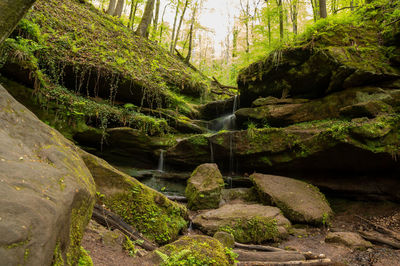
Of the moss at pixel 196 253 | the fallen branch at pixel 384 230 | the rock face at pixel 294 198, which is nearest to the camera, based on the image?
the moss at pixel 196 253

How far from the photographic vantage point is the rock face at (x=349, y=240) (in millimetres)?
5543

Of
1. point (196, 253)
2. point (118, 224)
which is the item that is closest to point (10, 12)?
point (118, 224)

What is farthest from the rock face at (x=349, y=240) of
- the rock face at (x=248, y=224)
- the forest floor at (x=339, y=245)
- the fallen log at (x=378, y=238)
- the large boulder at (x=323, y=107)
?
the large boulder at (x=323, y=107)

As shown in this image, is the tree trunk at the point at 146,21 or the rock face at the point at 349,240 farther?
the tree trunk at the point at 146,21

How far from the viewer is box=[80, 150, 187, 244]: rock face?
15.3 ft

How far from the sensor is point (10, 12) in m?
2.45

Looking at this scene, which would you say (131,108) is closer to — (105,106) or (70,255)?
(105,106)

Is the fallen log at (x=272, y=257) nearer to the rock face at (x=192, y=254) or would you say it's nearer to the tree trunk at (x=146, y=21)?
the rock face at (x=192, y=254)

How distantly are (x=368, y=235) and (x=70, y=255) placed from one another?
7272 millimetres

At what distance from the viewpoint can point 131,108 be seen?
34.3 ft

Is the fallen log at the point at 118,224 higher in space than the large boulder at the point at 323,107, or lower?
lower

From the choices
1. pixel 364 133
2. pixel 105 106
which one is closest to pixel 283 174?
pixel 364 133

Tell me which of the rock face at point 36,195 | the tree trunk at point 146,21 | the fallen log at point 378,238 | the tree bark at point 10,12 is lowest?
the fallen log at point 378,238

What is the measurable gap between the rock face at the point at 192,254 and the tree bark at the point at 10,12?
10.6ft
